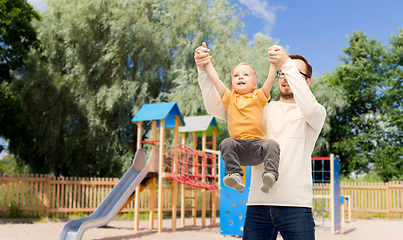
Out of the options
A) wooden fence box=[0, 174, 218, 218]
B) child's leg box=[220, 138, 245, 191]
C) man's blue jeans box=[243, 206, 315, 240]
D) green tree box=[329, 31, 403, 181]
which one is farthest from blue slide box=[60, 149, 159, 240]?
green tree box=[329, 31, 403, 181]

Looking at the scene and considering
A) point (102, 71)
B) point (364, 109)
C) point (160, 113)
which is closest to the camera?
point (160, 113)

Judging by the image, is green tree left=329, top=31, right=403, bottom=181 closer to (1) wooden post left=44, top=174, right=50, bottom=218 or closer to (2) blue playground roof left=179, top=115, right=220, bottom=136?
(2) blue playground roof left=179, top=115, right=220, bottom=136

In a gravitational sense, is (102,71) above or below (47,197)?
above

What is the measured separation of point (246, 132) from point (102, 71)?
13.6 m

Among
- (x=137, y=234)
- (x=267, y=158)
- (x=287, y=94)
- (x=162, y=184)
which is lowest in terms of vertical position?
(x=137, y=234)

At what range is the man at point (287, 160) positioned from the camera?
1766mm

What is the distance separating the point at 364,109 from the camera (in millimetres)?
20453

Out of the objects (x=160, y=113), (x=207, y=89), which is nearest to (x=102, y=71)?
(x=160, y=113)

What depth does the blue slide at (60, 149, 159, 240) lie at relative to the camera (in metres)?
6.50

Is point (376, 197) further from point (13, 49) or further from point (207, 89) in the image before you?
point (207, 89)

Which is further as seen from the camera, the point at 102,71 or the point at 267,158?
the point at 102,71

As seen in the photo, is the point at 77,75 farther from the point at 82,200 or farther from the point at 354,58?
the point at 354,58

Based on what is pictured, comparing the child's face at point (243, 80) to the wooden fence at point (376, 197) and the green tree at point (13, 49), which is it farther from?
the wooden fence at point (376, 197)

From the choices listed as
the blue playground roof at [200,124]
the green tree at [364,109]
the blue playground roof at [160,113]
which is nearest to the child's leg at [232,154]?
the blue playground roof at [160,113]
